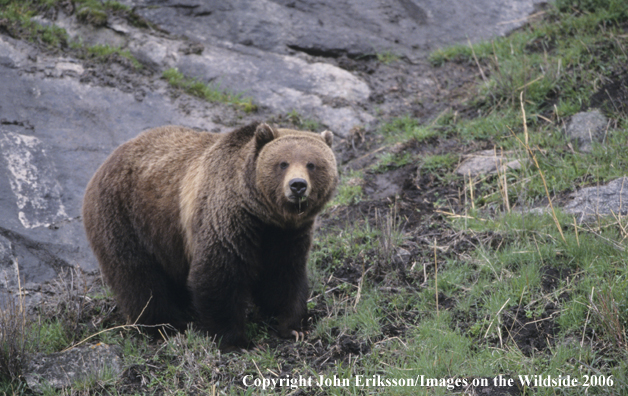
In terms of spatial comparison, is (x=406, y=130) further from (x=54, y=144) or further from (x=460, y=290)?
(x=54, y=144)

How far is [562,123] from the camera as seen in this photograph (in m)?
6.59

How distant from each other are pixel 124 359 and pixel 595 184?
15.3ft

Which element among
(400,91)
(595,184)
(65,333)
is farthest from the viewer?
(400,91)

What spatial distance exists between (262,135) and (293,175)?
601 mm

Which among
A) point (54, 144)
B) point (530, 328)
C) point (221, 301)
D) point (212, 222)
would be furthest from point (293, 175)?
point (54, 144)

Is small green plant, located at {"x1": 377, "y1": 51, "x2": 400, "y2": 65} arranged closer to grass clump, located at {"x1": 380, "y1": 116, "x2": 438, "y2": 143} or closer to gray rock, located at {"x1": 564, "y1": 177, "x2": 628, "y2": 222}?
grass clump, located at {"x1": 380, "y1": 116, "x2": 438, "y2": 143}

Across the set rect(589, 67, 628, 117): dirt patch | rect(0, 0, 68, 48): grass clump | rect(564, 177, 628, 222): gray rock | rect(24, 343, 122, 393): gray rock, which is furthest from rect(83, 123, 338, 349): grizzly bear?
rect(589, 67, 628, 117): dirt patch

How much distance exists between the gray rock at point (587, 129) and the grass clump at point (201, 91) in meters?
4.14

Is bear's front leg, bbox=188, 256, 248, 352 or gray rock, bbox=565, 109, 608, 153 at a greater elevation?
gray rock, bbox=565, 109, 608, 153

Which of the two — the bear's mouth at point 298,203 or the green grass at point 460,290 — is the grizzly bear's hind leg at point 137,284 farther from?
the bear's mouth at point 298,203

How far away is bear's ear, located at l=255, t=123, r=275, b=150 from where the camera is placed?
15.5 feet

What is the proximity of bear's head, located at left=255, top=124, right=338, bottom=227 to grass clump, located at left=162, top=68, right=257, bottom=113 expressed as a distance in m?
3.22

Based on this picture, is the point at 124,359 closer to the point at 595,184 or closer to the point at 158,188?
the point at 158,188

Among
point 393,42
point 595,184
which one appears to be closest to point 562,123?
point 595,184
